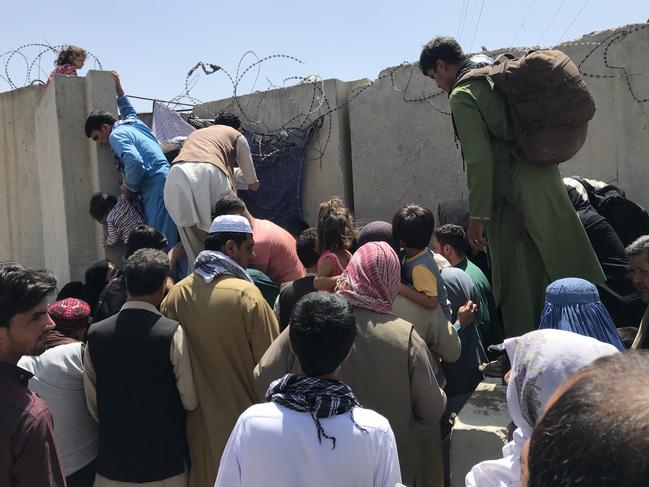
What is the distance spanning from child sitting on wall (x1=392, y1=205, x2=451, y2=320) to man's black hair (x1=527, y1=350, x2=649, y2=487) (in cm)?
221

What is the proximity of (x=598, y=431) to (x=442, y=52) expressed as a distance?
3263 mm

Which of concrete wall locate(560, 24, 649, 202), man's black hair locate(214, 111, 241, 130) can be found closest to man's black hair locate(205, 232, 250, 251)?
man's black hair locate(214, 111, 241, 130)

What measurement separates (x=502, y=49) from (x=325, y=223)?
2.79 metres

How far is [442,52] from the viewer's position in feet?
12.1

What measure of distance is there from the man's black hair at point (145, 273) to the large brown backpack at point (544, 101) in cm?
194

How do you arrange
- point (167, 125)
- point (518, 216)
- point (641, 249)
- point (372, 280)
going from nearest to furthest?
point (372, 280)
point (641, 249)
point (518, 216)
point (167, 125)

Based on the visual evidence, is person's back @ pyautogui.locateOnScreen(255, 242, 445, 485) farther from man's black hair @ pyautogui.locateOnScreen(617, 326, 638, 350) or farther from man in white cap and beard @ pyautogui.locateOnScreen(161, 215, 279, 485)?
man's black hair @ pyautogui.locateOnScreen(617, 326, 638, 350)

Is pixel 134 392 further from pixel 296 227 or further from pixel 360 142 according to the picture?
pixel 360 142

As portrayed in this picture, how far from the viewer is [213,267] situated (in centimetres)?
313

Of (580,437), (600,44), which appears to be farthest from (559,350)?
(600,44)

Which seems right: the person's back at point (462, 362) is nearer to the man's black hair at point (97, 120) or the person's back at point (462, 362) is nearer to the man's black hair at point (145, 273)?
the man's black hair at point (145, 273)

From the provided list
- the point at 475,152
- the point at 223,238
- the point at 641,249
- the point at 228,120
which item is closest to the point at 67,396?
the point at 223,238

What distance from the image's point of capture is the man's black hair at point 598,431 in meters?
0.69

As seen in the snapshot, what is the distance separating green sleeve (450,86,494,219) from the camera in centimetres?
348
